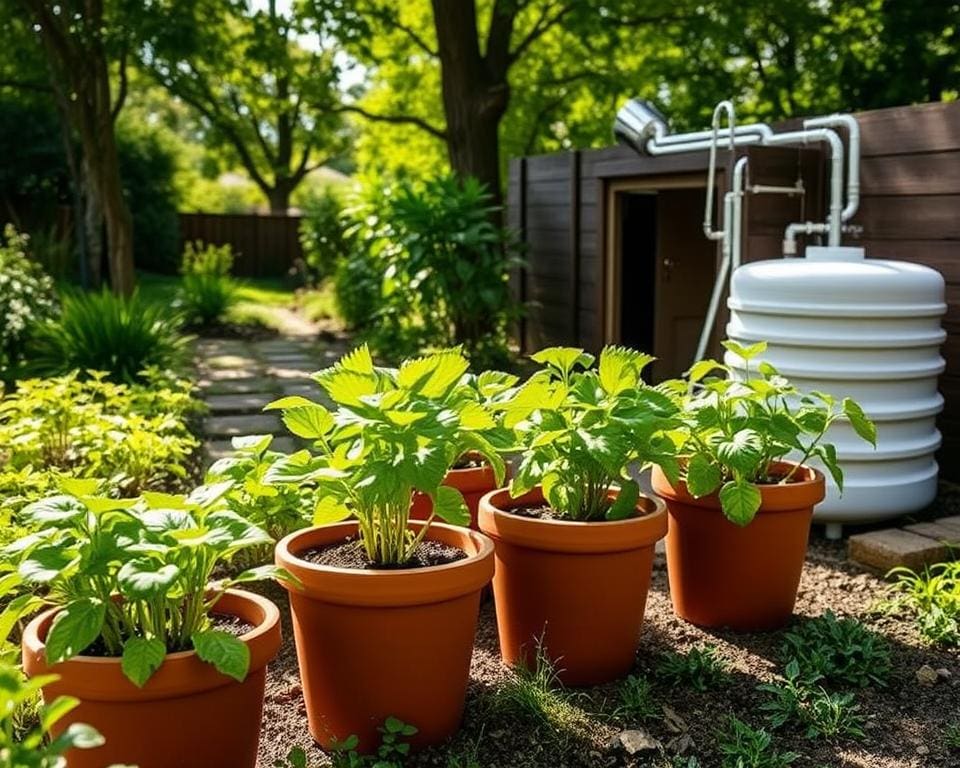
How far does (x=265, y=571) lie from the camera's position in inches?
73.9

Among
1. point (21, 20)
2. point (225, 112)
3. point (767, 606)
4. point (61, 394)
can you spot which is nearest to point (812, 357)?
point (767, 606)

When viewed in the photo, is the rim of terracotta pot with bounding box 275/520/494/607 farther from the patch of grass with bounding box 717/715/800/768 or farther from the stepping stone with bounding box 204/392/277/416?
the stepping stone with bounding box 204/392/277/416

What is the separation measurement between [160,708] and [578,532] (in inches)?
40.0

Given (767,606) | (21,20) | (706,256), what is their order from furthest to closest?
(21,20)
(706,256)
(767,606)

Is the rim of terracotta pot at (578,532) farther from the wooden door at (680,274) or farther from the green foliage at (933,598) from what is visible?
the wooden door at (680,274)

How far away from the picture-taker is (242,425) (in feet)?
18.0

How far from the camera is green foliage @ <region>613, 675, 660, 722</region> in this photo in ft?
7.47

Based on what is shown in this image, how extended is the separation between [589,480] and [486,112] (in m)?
6.44

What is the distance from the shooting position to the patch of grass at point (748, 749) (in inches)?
81.3

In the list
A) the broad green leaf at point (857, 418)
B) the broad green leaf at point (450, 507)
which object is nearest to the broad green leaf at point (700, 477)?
the broad green leaf at point (857, 418)

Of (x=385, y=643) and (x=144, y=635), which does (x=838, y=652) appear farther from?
(x=144, y=635)

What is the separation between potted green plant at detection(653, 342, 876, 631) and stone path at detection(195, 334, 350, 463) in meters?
2.58

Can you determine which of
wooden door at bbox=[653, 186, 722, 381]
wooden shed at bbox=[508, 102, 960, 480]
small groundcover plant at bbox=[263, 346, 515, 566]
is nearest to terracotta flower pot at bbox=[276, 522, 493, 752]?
small groundcover plant at bbox=[263, 346, 515, 566]

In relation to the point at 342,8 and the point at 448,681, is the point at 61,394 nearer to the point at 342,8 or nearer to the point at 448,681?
the point at 448,681
